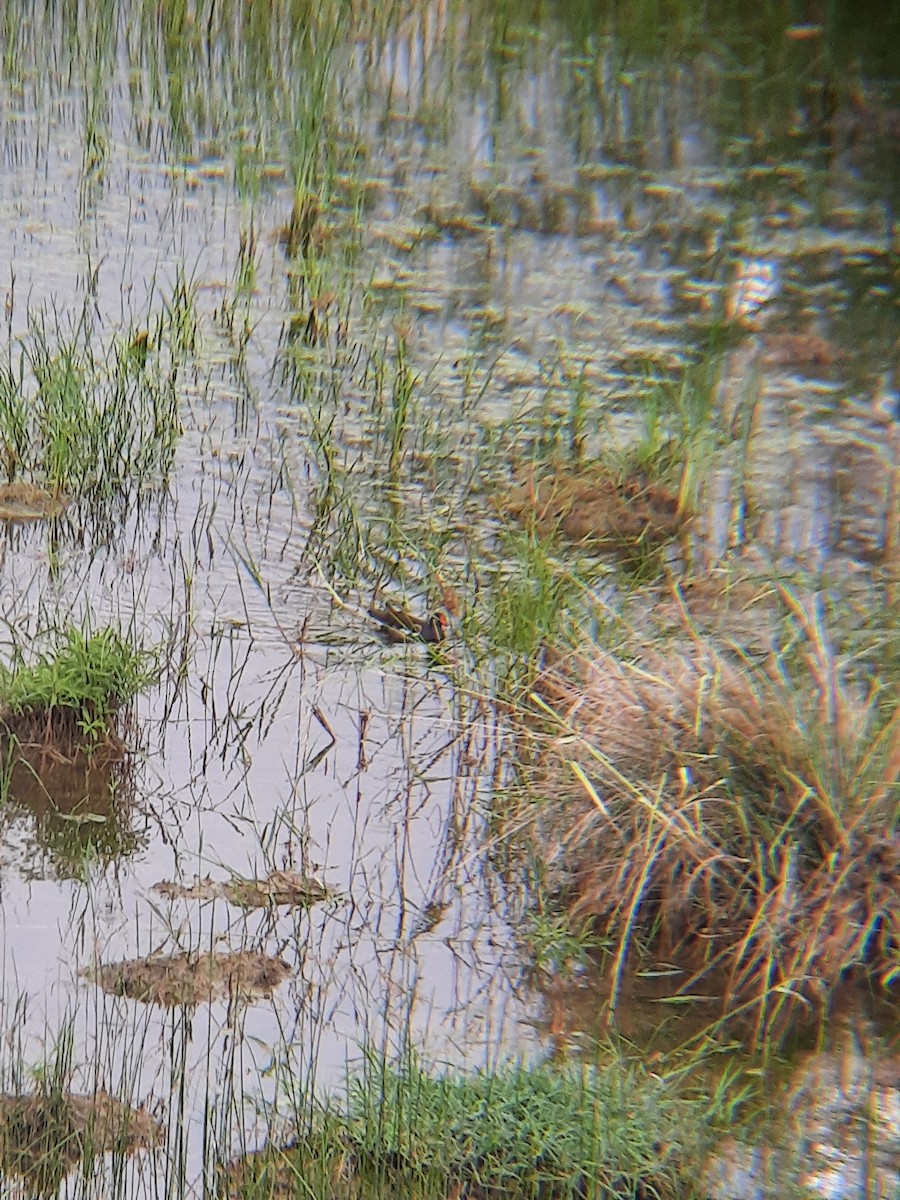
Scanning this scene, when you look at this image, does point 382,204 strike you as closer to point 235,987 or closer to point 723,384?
point 723,384

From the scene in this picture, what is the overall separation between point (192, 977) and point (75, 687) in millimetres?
898

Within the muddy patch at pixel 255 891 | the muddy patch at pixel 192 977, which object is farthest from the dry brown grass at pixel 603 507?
the muddy patch at pixel 192 977

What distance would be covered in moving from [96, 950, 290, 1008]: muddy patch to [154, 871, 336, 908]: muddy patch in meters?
0.19

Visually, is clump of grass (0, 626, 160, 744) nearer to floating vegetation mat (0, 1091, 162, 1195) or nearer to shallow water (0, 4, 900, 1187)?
shallow water (0, 4, 900, 1187)

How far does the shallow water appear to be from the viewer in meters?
3.36

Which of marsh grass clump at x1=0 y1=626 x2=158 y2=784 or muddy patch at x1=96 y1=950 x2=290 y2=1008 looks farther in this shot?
marsh grass clump at x1=0 y1=626 x2=158 y2=784

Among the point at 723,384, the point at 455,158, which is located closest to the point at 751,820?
the point at 723,384

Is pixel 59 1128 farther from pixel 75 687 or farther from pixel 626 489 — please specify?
pixel 626 489

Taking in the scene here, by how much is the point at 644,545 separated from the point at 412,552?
724mm

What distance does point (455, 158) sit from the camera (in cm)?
825

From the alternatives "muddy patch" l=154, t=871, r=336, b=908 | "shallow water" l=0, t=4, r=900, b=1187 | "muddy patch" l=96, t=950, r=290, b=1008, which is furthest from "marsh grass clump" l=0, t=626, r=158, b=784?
"muddy patch" l=96, t=950, r=290, b=1008

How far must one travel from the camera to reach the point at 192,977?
10.4ft

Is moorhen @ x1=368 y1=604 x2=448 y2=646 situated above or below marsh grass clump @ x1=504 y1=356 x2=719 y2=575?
below

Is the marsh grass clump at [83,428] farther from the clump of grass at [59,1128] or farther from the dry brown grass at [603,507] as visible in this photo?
the clump of grass at [59,1128]
